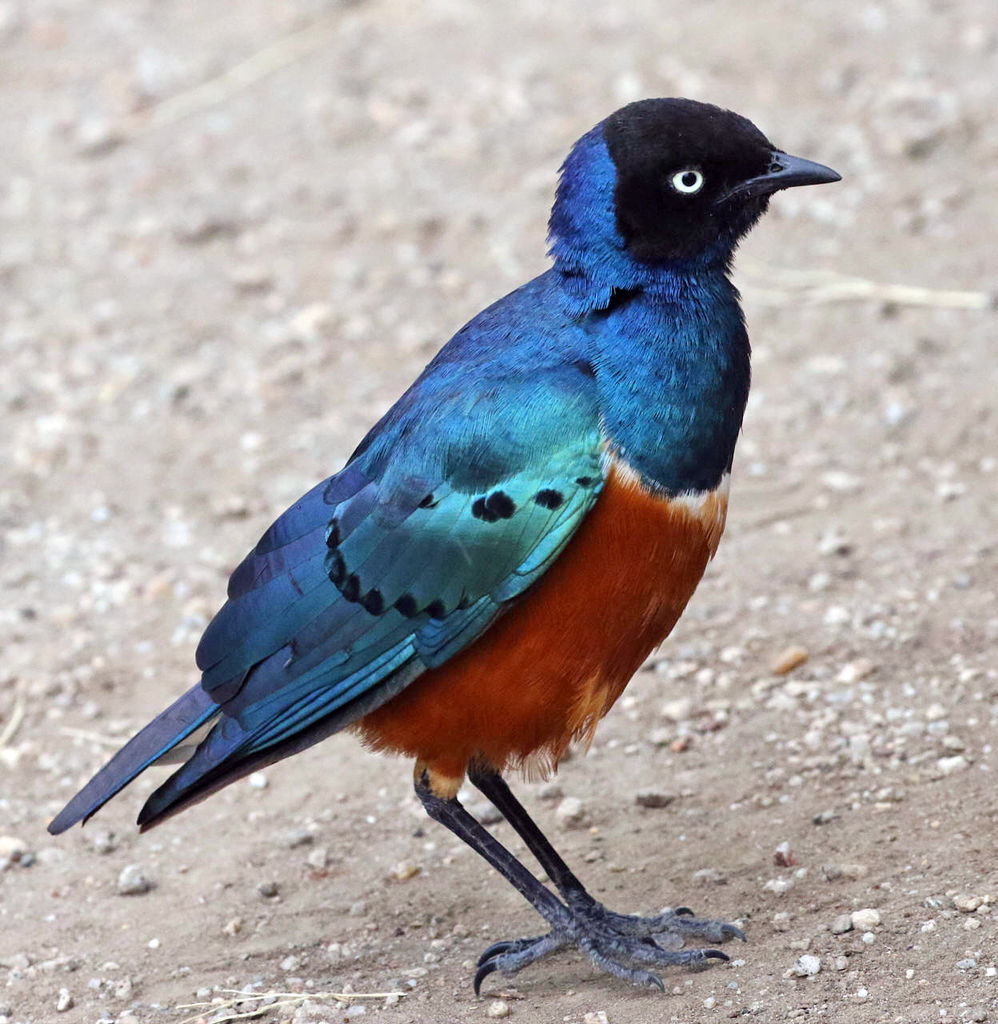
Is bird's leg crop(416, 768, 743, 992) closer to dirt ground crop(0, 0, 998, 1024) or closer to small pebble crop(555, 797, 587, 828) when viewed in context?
dirt ground crop(0, 0, 998, 1024)

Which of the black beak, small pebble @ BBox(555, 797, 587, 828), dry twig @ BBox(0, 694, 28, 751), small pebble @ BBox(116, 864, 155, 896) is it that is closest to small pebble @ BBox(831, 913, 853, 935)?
small pebble @ BBox(555, 797, 587, 828)

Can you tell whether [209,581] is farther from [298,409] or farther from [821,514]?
[821,514]

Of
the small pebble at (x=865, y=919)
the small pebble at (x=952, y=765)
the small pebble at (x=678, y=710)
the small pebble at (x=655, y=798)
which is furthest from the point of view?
the small pebble at (x=678, y=710)

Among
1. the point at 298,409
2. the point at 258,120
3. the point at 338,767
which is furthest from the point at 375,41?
the point at 338,767

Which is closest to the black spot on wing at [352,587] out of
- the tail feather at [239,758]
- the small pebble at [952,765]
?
the tail feather at [239,758]

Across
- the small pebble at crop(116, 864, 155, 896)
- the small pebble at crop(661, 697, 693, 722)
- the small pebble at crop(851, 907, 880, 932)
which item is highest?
the small pebble at crop(116, 864, 155, 896)

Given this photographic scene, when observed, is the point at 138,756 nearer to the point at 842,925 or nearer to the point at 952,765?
the point at 842,925

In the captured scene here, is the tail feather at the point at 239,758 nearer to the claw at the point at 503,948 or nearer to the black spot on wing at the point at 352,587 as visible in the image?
the black spot on wing at the point at 352,587

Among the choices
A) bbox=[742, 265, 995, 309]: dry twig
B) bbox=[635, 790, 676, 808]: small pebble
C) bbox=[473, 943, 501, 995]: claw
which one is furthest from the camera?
bbox=[742, 265, 995, 309]: dry twig
